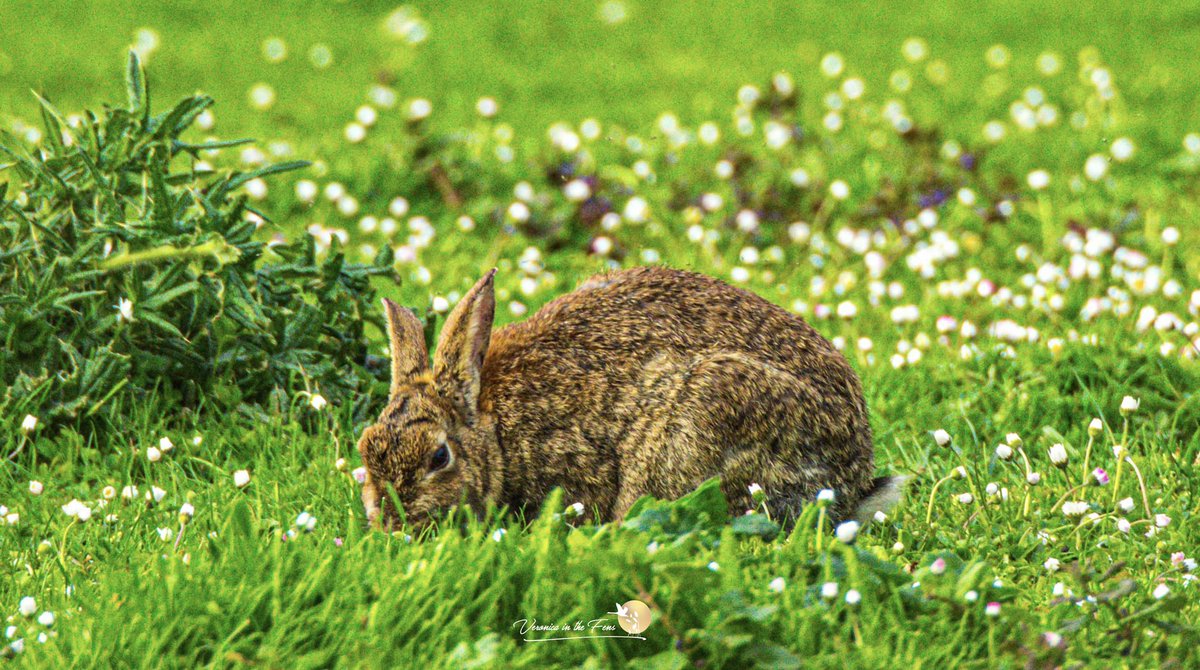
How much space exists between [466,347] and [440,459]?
409 millimetres

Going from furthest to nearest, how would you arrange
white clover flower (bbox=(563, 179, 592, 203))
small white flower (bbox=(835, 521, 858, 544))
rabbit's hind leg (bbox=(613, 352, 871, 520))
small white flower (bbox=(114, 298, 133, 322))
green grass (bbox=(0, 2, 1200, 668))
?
1. white clover flower (bbox=(563, 179, 592, 203))
2. small white flower (bbox=(114, 298, 133, 322))
3. rabbit's hind leg (bbox=(613, 352, 871, 520))
4. small white flower (bbox=(835, 521, 858, 544))
5. green grass (bbox=(0, 2, 1200, 668))

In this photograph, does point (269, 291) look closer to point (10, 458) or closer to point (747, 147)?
point (10, 458)

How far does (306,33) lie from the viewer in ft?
43.9

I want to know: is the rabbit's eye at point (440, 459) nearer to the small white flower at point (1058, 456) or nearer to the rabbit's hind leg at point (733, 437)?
the rabbit's hind leg at point (733, 437)

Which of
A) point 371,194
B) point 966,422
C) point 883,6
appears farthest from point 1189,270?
point 883,6

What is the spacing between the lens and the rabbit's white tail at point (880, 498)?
515cm

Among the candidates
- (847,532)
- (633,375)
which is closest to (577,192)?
(633,375)

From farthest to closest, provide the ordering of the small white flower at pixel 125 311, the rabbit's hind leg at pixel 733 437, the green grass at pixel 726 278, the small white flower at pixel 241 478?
the small white flower at pixel 125 311, the small white flower at pixel 241 478, the rabbit's hind leg at pixel 733 437, the green grass at pixel 726 278

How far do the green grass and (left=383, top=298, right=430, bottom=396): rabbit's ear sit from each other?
1.55 feet

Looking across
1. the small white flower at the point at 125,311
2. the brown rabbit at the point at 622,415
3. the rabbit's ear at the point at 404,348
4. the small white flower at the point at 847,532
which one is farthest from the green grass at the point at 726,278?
the rabbit's ear at the point at 404,348

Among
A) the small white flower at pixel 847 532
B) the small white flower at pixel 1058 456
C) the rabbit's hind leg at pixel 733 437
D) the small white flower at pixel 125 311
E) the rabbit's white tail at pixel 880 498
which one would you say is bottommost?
the rabbit's white tail at pixel 880 498

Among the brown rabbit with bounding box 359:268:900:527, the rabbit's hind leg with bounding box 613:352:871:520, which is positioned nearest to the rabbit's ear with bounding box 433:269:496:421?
the brown rabbit with bounding box 359:268:900:527

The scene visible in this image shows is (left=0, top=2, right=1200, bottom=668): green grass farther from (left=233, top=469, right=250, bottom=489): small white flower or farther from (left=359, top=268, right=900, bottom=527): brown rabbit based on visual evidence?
(left=359, top=268, right=900, bottom=527): brown rabbit

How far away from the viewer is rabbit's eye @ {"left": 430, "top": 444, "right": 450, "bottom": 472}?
16.0 feet
